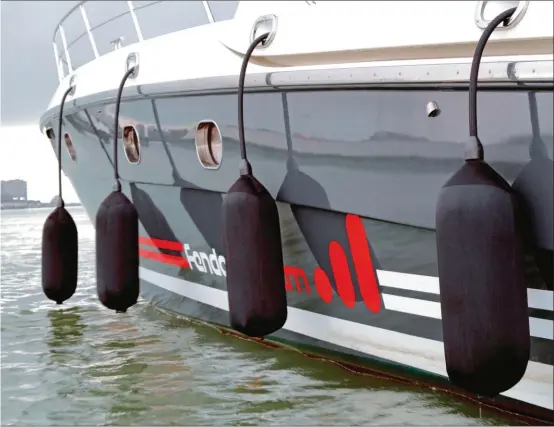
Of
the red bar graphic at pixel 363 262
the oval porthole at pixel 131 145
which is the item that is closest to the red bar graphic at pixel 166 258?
the oval porthole at pixel 131 145

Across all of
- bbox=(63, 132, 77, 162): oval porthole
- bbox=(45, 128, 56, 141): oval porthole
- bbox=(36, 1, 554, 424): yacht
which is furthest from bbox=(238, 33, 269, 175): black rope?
bbox=(45, 128, 56, 141): oval porthole

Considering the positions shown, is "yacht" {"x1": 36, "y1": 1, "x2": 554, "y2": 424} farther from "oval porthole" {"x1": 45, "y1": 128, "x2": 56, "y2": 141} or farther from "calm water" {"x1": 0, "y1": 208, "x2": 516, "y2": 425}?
"oval porthole" {"x1": 45, "y1": 128, "x2": 56, "y2": 141}

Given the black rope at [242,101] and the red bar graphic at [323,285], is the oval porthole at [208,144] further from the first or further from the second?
the red bar graphic at [323,285]

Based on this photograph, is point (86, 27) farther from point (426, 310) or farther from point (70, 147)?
point (426, 310)

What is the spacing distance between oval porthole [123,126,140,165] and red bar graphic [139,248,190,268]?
0.57 metres

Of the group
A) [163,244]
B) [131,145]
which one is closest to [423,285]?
[163,244]

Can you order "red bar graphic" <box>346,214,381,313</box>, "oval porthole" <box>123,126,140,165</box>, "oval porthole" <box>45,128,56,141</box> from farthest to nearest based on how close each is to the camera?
"oval porthole" <box>45,128,56,141</box>, "oval porthole" <box>123,126,140,165</box>, "red bar graphic" <box>346,214,381,313</box>

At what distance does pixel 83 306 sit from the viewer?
579cm

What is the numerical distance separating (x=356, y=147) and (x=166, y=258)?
1.88 m

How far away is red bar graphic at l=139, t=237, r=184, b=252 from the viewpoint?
4.04 meters

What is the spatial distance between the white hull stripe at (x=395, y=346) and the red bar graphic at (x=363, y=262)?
120mm

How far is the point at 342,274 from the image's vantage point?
9.55 feet

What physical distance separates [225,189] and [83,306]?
114 inches

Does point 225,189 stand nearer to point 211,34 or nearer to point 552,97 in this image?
point 211,34
